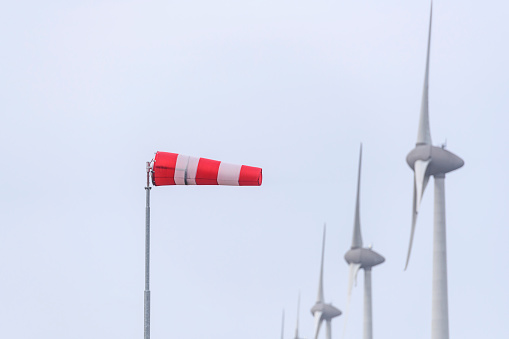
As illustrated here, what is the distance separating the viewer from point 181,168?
29844 mm

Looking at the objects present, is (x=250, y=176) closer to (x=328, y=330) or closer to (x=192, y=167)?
(x=192, y=167)

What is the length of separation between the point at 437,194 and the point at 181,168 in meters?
61.2

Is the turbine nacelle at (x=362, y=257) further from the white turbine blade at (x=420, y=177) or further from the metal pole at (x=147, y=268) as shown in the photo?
the metal pole at (x=147, y=268)

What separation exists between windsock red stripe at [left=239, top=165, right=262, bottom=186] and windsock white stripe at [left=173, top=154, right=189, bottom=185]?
1367 mm

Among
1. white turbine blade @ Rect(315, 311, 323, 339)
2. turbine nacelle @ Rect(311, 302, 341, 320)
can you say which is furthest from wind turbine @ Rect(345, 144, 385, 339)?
white turbine blade @ Rect(315, 311, 323, 339)

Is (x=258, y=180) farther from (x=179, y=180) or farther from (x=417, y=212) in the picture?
(x=417, y=212)

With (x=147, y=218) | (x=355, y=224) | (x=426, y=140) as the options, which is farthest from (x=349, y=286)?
(x=147, y=218)

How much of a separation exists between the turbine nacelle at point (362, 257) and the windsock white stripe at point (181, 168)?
320 ft

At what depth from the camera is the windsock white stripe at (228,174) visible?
29562 mm

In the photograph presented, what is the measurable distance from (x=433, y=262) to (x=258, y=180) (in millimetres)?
61293

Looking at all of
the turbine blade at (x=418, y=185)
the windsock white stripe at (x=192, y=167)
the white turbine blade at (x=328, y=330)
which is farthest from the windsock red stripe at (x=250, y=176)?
the white turbine blade at (x=328, y=330)

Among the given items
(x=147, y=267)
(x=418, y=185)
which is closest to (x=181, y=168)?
(x=147, y=267)

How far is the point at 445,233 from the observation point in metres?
Result: 88.9

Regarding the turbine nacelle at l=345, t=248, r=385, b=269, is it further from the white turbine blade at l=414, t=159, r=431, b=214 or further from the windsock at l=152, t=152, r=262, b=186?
the windsock at l=152, t=152, r=262, b=186
